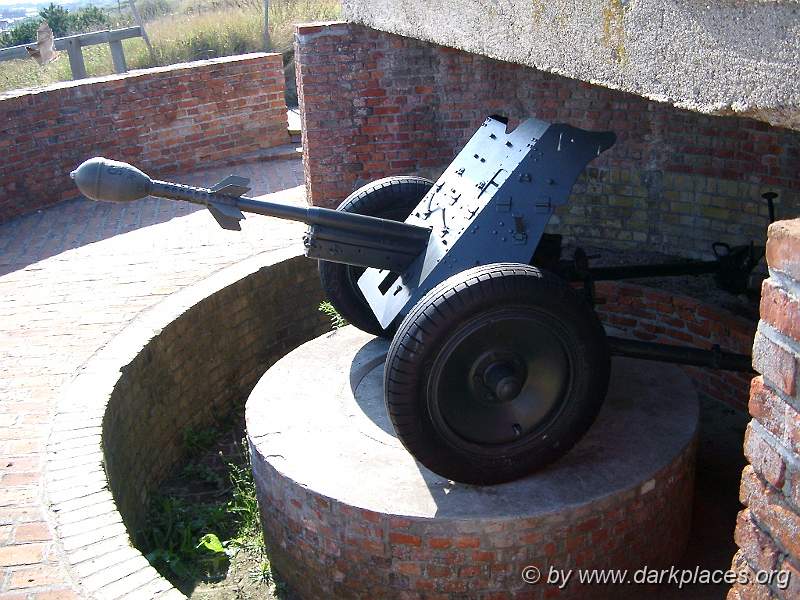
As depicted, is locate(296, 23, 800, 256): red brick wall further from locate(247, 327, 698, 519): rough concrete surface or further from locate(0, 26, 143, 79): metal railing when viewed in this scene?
locate(0, 26, 143, 79): metal railing

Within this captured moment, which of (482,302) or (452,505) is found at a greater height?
(482,302)

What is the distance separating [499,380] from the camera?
3.58 m

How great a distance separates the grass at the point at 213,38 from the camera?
49.6 ft

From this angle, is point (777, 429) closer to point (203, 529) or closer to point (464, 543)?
point (464, 543)

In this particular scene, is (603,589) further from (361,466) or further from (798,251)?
(798,251)

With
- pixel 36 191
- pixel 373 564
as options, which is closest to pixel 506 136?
A: pixel 373 564

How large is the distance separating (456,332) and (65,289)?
365 centimetres

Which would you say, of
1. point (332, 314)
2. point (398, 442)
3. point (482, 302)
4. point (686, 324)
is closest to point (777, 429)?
point (482, 302)

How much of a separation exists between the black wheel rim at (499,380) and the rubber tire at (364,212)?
1435 mm

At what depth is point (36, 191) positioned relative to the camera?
309 inches

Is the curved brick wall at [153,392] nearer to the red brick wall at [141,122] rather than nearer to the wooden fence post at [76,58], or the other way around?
the red brick wall at [141,122]

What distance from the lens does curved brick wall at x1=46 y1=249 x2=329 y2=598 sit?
3477mm

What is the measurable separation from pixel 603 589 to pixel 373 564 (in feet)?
3.32

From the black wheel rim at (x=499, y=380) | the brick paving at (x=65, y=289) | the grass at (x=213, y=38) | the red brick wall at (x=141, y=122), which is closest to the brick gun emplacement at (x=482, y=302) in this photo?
the black wheel rim at (x=499, y=380)
